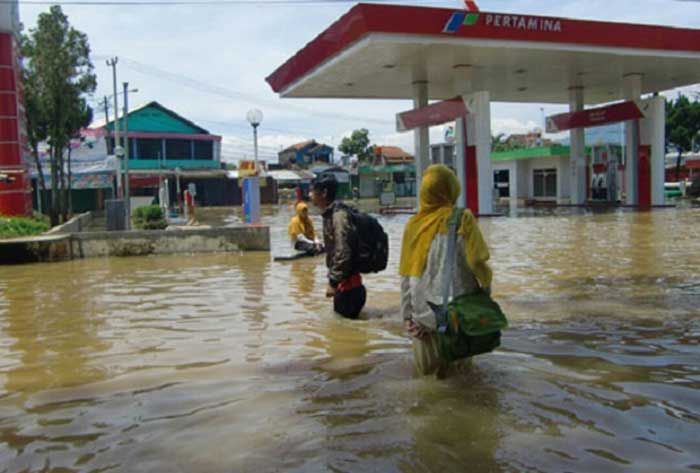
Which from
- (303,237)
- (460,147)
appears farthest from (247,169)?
(460,147)

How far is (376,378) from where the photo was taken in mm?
4590

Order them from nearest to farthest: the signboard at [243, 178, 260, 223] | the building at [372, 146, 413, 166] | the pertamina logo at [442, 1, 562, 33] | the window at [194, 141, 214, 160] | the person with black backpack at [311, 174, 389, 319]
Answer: the person with black backpack at [311, 174, 389, 319] → the signboard at [243, 178, 260, 223] → the pertamina logo at [442, 1, 562, 33] → the window at [194, 141, 214, 160] → the building at [372, 146, 413, 166]

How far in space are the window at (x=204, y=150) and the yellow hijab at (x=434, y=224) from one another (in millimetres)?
52098

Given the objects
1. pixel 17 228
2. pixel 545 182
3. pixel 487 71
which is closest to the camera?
pixel 17 228

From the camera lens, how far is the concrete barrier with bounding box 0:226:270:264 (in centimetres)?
1393

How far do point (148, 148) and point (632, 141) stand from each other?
119ft

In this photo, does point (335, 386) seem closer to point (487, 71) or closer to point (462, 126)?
point (462, 126)

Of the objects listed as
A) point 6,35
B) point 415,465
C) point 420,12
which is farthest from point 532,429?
point 6,35

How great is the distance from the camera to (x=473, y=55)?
2297cm

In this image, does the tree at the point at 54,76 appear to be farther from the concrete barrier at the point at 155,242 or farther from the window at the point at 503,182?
the window at the point at 503,182

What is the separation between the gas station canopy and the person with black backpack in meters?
14.5

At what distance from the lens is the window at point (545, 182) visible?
4369cm

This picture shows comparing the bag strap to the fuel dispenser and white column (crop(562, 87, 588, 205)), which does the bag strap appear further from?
the fuel dispenser

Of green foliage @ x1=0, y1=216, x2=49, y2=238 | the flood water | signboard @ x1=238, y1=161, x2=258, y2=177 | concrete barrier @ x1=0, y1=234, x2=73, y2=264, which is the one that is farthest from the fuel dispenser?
the flood water
